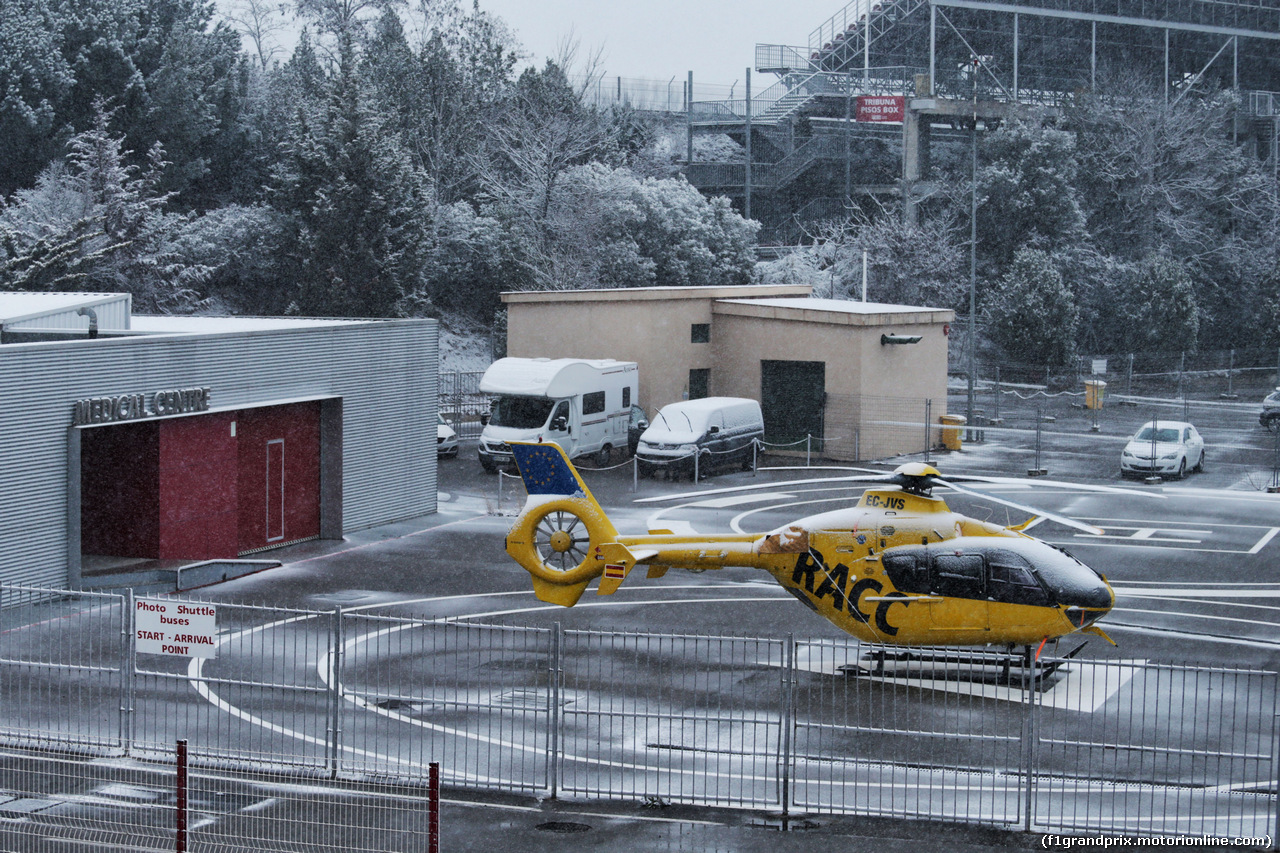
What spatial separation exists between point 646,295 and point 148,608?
2819cm

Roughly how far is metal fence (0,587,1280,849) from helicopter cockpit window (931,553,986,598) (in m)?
0.97

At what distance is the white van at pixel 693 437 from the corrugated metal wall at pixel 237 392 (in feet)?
22.9

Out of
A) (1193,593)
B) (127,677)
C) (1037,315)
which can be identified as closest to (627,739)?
(127,677)

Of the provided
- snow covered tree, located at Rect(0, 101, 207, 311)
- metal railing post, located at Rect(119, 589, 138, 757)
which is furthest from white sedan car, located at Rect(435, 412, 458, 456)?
metal railing post, located at Rect(119, 589, 138, 757)

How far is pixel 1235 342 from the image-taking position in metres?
69.4

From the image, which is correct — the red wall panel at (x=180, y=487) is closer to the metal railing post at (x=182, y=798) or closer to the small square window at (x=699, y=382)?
the metal railing post at (x=182, y=798)

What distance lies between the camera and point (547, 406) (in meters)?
36.1

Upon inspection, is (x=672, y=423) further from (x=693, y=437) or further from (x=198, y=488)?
(x=198, y=488)

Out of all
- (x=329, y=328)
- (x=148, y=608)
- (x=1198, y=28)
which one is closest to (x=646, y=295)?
(x=329, y=328)

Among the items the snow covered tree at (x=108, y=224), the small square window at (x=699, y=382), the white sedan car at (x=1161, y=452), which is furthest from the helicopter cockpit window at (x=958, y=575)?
the snow covered tree at (x=108, y=224)

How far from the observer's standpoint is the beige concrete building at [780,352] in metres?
40.4

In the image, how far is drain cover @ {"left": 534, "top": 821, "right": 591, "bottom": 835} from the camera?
41.8ft

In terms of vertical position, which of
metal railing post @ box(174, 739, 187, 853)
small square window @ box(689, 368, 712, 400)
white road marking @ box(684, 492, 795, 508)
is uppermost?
small square window @ box(689, 368, 712, 400)

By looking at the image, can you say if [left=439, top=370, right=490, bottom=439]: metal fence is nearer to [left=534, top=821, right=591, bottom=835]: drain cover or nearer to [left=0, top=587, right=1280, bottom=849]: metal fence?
[left=0, top=587, right=1280, bottom=849]: metal fence
